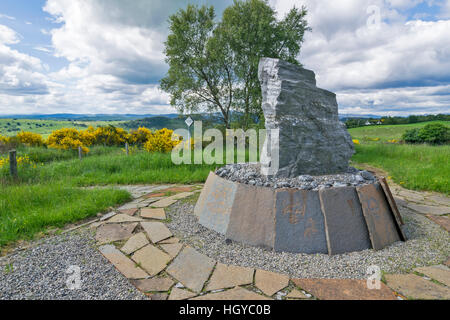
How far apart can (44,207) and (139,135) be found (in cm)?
1492

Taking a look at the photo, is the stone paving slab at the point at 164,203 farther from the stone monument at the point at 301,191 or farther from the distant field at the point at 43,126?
the distant field at the point at 43,126

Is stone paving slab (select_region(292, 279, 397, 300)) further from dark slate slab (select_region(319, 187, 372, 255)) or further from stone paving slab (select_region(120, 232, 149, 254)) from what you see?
stone paving slab (select_region(120, 232, 149, 254))

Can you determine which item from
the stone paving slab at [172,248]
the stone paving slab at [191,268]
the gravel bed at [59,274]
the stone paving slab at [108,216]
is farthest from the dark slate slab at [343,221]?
the stone paving slab at [108,216]

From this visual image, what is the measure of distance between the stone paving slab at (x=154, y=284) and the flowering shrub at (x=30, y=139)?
1640 centimetres

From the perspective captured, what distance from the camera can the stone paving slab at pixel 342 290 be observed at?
2002 millimetres

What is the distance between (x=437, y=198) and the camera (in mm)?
5008

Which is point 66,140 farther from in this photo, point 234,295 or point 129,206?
point 234,295

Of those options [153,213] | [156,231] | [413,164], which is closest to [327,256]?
[156,231]

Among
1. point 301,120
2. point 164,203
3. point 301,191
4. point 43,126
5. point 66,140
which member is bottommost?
point 164,203

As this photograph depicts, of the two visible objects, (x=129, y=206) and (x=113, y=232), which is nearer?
(x=113, y=232)

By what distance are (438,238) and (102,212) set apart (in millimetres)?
5036

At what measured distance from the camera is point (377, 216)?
3.03 meters

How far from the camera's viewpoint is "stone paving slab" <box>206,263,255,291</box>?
2162 mm

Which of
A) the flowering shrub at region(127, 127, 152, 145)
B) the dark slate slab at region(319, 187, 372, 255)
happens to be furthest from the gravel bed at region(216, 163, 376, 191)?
the flowering shrub at region(127, 127, 152, 145)
